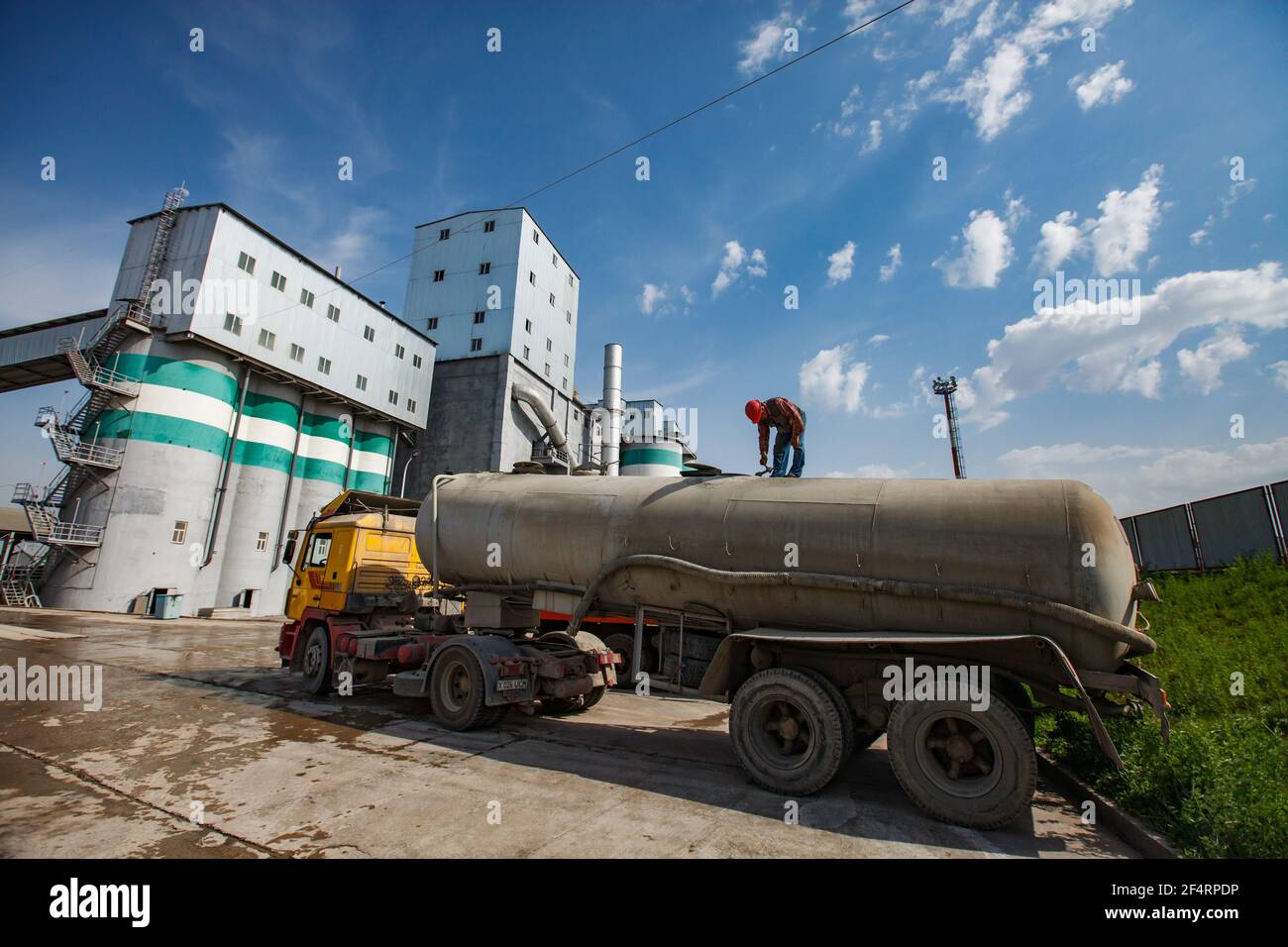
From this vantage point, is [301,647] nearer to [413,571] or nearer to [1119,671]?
[413,571]

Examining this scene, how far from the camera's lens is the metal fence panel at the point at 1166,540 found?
15375mm

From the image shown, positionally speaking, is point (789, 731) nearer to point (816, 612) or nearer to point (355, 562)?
point (816, 612)

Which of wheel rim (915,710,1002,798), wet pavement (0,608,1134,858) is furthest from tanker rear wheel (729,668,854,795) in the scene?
wheel rim (915,710,1002,798)

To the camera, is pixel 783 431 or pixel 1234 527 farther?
pixel 1234 527

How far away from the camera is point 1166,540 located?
53.8 ft

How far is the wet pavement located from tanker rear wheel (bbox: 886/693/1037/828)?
221 millimetres

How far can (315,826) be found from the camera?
4.73 metres

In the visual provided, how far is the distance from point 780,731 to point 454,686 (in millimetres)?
5050

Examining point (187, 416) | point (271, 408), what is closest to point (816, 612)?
point (187, 416)

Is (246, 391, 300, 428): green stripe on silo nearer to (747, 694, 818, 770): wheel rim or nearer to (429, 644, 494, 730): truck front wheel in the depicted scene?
(429, 644, 494, 730): truck front wheel

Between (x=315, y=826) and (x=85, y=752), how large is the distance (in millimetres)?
4518

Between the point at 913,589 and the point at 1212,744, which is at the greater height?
the point at 913,589
